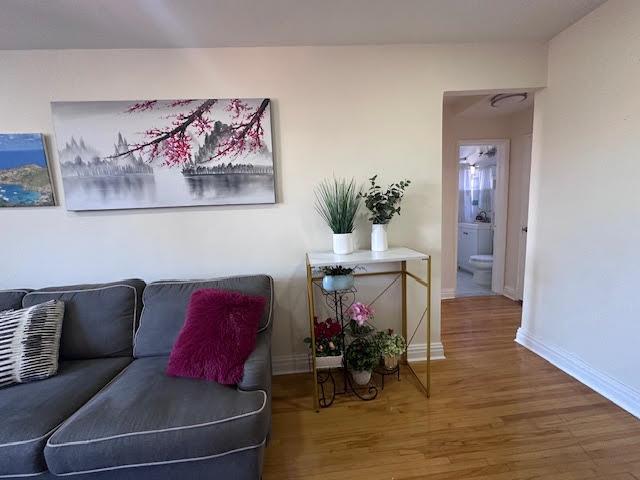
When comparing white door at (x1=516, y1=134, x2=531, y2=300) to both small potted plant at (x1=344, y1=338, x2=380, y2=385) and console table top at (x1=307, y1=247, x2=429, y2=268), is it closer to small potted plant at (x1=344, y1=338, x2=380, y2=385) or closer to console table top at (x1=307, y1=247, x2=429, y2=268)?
console table top at (x1=307, y1=247, x2=429, y2=268)

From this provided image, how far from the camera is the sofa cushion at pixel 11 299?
166cm

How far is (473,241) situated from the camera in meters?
4.86

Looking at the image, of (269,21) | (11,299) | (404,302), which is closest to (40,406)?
(11,299)

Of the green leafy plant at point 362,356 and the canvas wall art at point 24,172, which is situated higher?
the canvas wall art at point 24,172

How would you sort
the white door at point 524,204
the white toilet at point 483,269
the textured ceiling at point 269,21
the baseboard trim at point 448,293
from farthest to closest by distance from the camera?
the white toilet at point 483,269 → the baseboard trim at point 448,293 → the white door at point 524,204 → the textured ceiling at point 269,21

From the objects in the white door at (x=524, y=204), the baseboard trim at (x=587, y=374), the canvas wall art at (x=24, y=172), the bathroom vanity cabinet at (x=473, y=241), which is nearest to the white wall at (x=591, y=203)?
the baseboard trim at (x=587, y=374)

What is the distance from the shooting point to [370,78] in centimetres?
200

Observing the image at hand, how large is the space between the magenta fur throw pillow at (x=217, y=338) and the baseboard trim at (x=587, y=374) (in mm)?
2178

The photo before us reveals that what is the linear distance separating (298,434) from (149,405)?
0.83m

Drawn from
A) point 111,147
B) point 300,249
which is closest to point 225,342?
point 300,249

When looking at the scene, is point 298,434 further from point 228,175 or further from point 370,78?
point 370,78

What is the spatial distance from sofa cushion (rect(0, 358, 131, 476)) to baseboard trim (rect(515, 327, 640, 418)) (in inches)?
114

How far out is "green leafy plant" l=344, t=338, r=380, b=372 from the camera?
6.28 feet

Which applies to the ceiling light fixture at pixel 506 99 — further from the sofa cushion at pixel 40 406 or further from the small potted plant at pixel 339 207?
the sofa cushion at pixel 40 406
